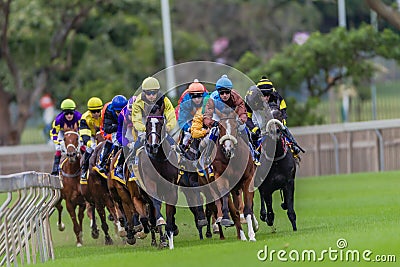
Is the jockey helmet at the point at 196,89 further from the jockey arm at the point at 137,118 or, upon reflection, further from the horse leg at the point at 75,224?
the horse leg at the point at 75,224

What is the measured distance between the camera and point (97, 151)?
1988cm

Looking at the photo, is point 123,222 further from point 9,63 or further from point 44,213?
point 9,63

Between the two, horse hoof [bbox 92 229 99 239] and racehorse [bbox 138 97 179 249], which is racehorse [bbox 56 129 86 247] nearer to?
horse hoof [bbox 92 229 99 239]

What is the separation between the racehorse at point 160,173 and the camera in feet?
53.6

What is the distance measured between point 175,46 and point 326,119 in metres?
18.9

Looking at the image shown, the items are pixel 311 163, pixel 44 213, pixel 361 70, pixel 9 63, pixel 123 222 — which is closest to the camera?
pixel 44 213

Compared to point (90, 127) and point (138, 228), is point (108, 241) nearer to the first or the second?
point (138, 228)

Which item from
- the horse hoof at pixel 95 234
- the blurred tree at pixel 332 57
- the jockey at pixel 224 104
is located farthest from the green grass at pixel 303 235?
the blurred tree at pixel 332 57

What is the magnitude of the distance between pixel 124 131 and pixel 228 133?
104 inches

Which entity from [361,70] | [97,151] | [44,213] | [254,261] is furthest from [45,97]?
[254,261]

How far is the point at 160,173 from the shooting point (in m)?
16.6

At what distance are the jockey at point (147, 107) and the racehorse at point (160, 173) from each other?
0.07m

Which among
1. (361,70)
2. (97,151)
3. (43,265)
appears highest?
(361,70)

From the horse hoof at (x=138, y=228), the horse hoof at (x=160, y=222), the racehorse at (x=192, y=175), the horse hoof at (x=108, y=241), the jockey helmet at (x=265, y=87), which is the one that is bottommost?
the horse hoof at (x=108, y=241)
